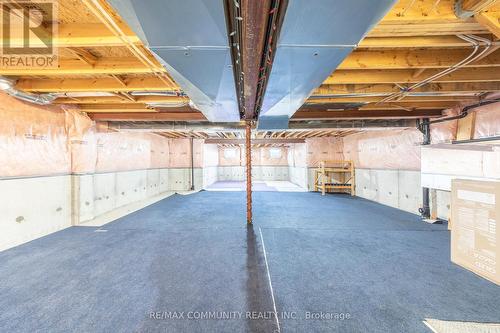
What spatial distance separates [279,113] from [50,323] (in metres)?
3.25

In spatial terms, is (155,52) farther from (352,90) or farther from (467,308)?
(467,308)

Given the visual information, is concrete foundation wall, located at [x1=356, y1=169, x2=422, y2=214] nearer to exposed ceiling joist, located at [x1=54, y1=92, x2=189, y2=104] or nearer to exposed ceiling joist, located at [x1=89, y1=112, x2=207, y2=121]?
exposed ceiling joist, located at [x1=89, y1=112, x2=207, y2=121]

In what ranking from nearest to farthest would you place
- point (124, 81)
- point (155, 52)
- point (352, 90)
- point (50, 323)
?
point (155, 52)
point (50, 323)
point (124, 81)
point (352, 90)

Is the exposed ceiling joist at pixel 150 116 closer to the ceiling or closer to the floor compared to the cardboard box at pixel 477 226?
closer to the ceiling

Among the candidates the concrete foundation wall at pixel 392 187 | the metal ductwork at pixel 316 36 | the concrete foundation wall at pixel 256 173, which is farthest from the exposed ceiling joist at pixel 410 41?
the concrete foundation wall at pixel 256 173

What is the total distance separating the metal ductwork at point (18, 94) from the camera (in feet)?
8.23

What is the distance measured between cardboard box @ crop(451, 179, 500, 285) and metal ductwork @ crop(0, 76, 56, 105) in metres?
4.48

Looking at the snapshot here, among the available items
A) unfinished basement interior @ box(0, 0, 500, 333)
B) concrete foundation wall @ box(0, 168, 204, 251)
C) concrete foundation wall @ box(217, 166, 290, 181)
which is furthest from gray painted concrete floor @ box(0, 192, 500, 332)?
concrete foundation wall @ box(217, 166, 290, 181)

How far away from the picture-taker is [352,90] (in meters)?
2.90

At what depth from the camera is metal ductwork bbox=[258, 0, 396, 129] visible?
1.00 metres

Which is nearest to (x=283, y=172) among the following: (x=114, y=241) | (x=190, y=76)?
(x=114, y=241)

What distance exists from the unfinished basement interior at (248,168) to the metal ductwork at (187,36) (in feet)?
0.03

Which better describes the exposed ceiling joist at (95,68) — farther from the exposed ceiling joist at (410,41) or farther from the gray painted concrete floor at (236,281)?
the gray painted concrete floor at (236,281)

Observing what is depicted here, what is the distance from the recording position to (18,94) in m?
2.71
